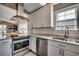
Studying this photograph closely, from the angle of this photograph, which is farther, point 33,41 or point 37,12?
point 37,12

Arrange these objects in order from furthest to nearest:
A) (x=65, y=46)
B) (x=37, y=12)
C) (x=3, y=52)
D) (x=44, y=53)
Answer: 1. (x=37, y=12)
2. (x=44, y=53)
3. (x=3, y=52)
4. (x=65, y=46)

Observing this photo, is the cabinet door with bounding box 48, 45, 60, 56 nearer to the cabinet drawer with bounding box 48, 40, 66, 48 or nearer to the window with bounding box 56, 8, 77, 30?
the cabinet drawer with bounding box 48, 40, 66, 48

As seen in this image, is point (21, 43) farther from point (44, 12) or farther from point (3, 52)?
point (44, 12)

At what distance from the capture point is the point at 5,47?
4.77 ft

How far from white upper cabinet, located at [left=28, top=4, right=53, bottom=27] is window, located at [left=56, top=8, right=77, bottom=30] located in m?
0.26

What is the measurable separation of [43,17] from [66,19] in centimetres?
71

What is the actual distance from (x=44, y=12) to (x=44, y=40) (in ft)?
2.99

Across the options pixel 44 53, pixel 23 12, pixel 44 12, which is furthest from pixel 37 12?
pixel 44 53

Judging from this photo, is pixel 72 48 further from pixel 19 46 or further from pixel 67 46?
pixel 19 46

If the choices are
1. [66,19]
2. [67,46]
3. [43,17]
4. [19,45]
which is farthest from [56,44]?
[43,17]

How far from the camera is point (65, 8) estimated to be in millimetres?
1897

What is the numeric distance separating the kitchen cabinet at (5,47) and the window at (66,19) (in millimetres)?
1392

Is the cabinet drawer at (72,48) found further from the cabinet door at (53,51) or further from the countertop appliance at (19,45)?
the countertop appliance at (19,45)

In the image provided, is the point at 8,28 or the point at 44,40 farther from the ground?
the point at 8,28
